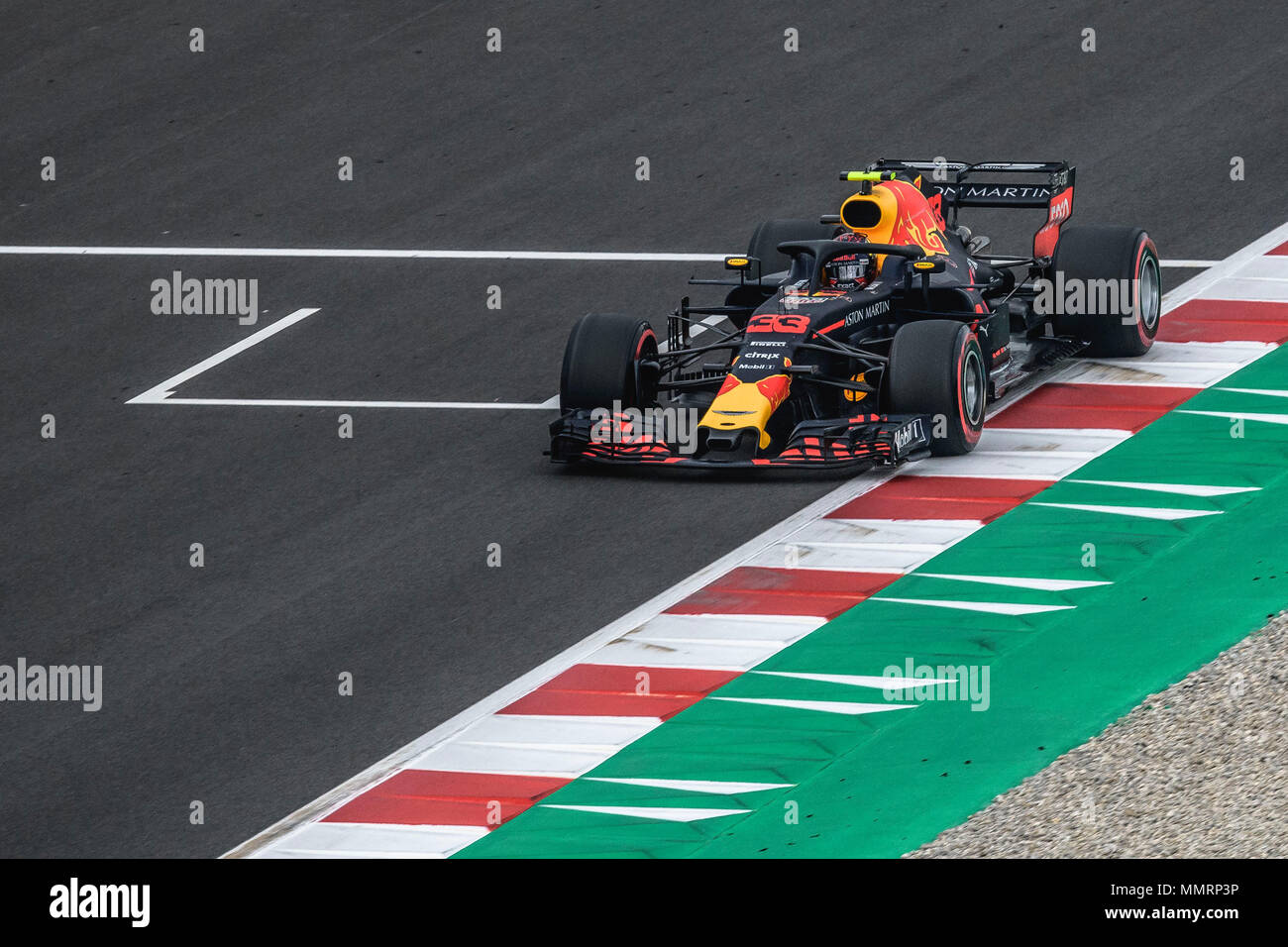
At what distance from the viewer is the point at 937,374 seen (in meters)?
14.6

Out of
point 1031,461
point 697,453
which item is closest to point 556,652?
point 697,453

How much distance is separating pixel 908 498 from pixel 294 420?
16.5ft

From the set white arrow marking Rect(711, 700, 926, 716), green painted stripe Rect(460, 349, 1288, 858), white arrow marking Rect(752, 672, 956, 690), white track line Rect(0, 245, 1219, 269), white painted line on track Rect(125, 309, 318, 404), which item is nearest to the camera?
green painted stripe Rect(460, 349, 1288, 858)

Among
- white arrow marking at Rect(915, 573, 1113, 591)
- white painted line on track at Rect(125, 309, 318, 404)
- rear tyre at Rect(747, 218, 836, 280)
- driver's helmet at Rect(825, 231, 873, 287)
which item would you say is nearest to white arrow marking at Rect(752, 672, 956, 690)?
white arrow marking at Rect(915, 573, 1113, 591)

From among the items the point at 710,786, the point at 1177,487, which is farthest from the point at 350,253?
the point at 710,786

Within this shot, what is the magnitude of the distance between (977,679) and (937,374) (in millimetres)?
3208

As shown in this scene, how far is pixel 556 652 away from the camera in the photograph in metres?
12.8

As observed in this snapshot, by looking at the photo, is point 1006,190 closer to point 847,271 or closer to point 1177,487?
point 847,271

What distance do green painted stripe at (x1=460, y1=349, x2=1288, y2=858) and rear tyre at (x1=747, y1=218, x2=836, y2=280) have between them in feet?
10.9

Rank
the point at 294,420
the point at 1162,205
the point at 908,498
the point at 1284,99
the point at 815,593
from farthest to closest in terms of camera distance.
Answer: the point at 1284,99 → the point at 1162,205 → the point at 294,420 → the point at 908,498 → the point at 815,593

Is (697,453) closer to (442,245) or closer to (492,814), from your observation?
(492,814)

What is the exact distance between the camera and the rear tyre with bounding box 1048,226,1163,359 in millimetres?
16281

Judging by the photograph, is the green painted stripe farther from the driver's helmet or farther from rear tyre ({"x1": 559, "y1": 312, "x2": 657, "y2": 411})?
rear tyre ({"x1": 559, "y1": 312, "x2": 657, "y2": 411})

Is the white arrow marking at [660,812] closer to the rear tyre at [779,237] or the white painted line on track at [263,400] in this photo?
the white painted line on track at [263,400]
